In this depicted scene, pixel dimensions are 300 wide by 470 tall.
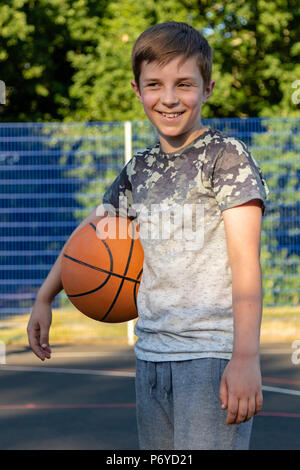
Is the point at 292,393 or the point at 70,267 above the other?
the point at 70,267

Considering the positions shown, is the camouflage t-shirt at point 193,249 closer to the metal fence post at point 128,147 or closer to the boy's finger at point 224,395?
the boy's finger at point 224,395

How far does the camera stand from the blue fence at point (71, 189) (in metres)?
10.1

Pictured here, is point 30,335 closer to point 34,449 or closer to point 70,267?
point 70,267

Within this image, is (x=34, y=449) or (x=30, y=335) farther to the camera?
(x=34, y=449)

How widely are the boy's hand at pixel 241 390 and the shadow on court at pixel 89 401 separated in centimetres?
307

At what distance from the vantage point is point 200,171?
2.35 meters

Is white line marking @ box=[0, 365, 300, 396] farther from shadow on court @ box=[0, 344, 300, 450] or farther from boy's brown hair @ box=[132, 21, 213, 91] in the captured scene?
boy's brown hair @ box=[132, 21, 213, 91]

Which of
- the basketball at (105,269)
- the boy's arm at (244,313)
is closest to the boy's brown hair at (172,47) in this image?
the boy's arm at (244,313)

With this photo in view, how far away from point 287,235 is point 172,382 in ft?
26.1

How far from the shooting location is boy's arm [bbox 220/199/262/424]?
6.69 feet

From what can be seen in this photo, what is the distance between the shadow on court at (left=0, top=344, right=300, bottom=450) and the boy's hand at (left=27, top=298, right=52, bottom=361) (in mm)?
2430

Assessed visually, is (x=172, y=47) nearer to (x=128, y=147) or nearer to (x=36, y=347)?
(x=36, y=347)

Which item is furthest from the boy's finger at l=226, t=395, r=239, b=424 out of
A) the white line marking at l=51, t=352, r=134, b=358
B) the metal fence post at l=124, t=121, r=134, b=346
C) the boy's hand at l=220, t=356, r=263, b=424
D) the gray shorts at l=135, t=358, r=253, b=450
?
the metal fence post at l=124, t=121, r=134, b=346

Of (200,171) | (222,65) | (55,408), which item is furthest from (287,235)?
(200,171)
